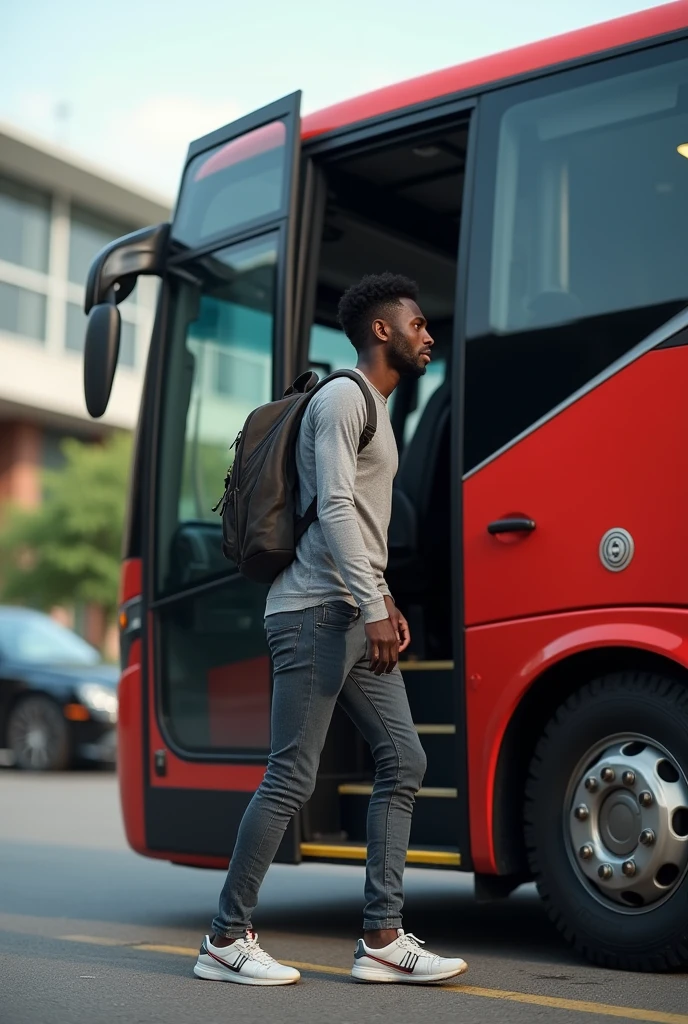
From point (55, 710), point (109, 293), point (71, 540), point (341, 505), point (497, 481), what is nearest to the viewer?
point (341, 505)

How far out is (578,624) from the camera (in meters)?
5.02

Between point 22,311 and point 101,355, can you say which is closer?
point 101,355

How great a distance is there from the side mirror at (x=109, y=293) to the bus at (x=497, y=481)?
0.01 metres

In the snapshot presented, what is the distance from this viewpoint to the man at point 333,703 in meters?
4.61

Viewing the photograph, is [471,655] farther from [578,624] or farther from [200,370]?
[200,370]

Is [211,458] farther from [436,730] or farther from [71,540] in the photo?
[71,540]

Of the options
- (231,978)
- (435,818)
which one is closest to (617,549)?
(435,818)

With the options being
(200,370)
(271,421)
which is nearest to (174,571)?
(200,370)

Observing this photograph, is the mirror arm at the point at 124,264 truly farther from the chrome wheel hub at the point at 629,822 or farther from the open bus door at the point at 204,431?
the chrome wheel hub at the point at 629,822

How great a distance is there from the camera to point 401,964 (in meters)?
4.64

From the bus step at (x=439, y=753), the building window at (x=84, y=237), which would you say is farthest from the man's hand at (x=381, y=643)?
the building window at (x=84, y=237)

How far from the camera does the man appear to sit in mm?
4613

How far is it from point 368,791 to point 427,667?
0.56m

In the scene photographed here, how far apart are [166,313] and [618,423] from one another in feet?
8.20
